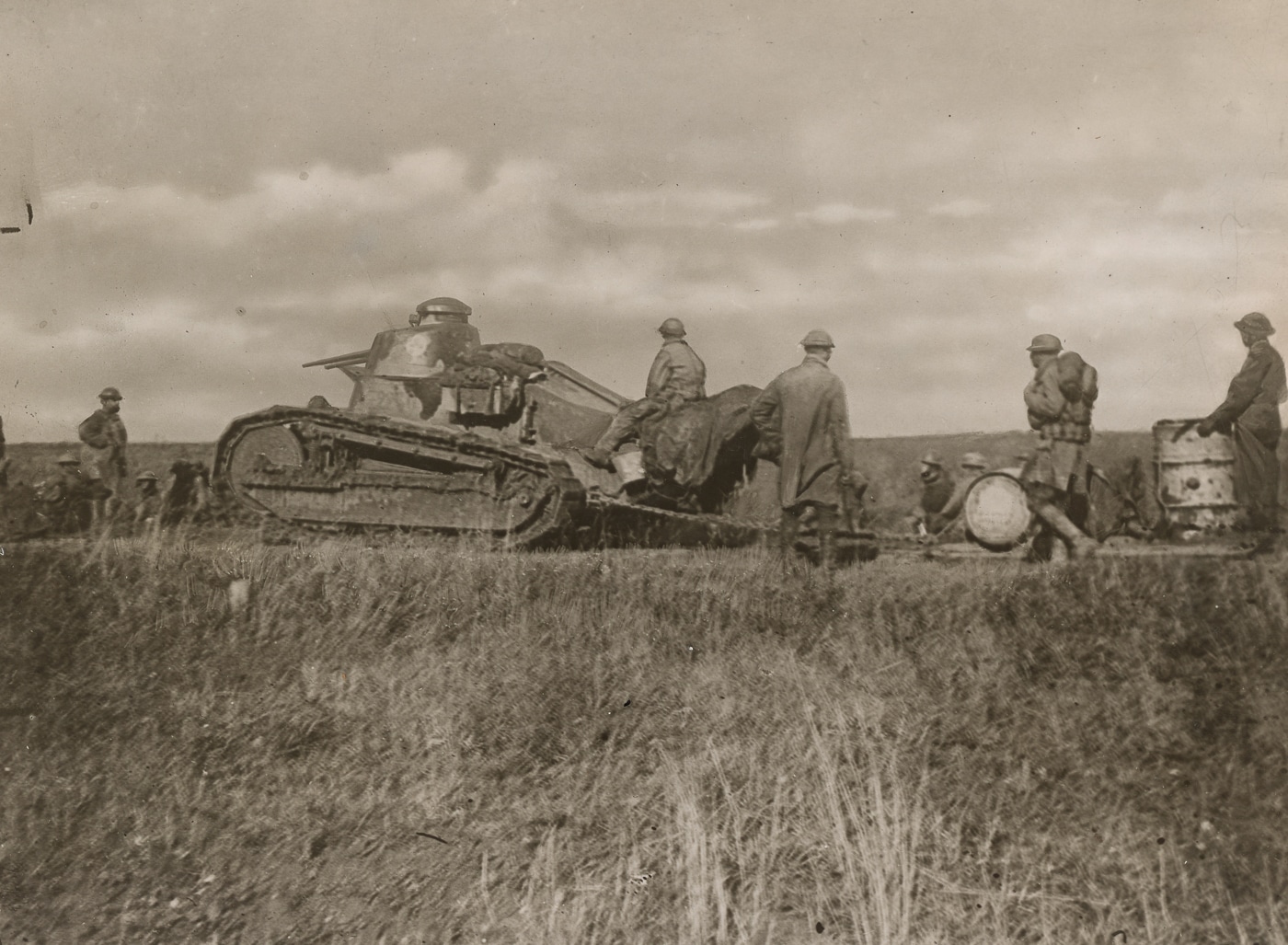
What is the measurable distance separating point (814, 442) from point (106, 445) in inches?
288

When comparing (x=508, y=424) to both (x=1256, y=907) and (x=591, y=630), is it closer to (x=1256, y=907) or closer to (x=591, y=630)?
(x=591, y=630)

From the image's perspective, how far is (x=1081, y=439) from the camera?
878 cm

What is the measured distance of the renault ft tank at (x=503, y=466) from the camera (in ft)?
30.6

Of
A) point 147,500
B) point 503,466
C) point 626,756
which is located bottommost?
point 626,756

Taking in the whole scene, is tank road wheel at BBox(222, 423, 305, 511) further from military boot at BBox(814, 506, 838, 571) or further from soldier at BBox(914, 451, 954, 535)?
soldier at BBox(914, 451, 954, 535)

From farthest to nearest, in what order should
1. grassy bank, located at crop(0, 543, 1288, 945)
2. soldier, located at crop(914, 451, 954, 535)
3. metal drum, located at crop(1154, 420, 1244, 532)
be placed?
1. soldier, located at crop(914, 451, 954, 535)
2. metal drum, located at crop(1154, 420, 1244, 532)
3. grassy bank, located at crop(0, 543, 1288, 945)

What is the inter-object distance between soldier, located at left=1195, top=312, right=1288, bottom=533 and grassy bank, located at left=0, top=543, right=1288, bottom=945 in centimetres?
179

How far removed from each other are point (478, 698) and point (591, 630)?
851 millimetres

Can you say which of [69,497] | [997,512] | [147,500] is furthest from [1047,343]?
[69,497]

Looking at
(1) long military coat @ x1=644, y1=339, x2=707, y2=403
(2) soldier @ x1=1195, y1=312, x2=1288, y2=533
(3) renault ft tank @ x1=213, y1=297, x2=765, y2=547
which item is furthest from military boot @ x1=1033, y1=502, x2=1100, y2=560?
(1) long military coat @ x1=644, y1=339, x2=707, y2=403

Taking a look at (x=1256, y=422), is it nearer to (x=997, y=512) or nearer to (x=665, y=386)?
(x=997, y=512)

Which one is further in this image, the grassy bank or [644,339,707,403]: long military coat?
[644,339,707,403]: long military coat

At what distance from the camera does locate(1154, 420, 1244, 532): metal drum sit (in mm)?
8500

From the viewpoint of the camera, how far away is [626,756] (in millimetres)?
5336
